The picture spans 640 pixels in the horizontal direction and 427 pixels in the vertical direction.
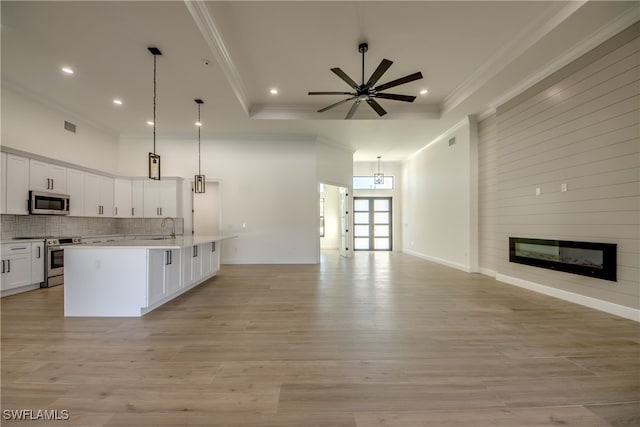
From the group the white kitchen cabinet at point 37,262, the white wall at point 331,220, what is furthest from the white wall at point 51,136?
the white wall at point 331,220

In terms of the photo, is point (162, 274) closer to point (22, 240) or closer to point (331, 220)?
point (22, 240)

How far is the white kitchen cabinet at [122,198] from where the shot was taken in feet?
19.7

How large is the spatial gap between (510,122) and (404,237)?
5.61 m

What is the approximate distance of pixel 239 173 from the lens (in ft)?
22.0

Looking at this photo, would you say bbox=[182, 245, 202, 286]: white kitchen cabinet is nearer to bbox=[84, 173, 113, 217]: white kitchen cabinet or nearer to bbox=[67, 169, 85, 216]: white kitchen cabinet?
bbox=[67, 169, 85, 216]: white kitchen cabinet

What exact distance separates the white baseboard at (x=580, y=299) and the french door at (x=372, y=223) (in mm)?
5433

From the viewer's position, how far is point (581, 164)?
348 centimetres

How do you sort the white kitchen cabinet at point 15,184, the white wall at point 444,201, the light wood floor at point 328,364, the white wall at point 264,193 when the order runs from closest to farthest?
the light wood floor at point 328,364 → the white kitchen cabinet at point 15,184 → the white wall at point 444,201 → the white wall at point 264,193

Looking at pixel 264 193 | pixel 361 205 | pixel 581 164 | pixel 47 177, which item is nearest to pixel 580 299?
pixel 581 164

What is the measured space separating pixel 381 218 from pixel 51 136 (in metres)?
9.43

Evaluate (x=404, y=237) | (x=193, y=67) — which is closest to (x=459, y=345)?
(x=193, y=67)

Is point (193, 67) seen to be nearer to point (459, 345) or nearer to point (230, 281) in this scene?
point (230, 281)

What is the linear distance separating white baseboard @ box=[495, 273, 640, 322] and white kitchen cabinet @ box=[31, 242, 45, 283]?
8125mm

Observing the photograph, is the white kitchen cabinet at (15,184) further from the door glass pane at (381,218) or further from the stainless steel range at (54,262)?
the door glass pane at (381,218)
